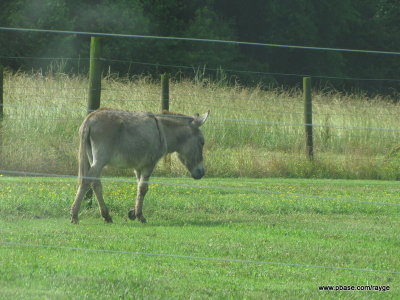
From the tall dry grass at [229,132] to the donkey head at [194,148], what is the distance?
412 centimetres

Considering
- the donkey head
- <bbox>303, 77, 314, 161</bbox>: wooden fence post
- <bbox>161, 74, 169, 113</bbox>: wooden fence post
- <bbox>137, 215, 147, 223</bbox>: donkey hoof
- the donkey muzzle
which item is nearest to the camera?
<bbox>137, 215, 147, 223</bbox>: donkey hoof

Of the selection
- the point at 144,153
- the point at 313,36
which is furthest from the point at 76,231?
the point at 313,36

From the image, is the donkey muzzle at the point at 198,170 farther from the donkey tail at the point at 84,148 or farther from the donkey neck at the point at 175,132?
the donkey tail at the point at 84,148

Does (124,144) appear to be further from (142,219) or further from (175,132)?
(175,132)

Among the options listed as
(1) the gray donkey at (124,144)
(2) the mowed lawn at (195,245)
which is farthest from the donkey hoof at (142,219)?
(2) the mowed lawn at (195,245)

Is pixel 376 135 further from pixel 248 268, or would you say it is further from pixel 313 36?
pixel 313 36

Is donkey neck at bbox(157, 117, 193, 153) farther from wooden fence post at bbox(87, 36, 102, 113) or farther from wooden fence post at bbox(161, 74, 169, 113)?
wooden fence post at bbox(161, 74, 169, 113)

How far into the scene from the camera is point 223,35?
159 ft

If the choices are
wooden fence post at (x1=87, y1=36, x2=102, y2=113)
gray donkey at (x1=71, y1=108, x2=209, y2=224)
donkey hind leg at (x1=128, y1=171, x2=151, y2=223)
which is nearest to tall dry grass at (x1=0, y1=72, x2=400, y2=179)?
gray donkey at (x1=71, y1=108, x2=209, y2=224)

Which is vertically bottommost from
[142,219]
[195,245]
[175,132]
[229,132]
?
[195,245]

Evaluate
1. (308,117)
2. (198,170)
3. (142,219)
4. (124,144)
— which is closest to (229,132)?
(308,117)

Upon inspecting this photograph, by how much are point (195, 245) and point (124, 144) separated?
2.86 m

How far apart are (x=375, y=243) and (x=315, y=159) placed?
31.5 feet

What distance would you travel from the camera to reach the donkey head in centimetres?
1377
